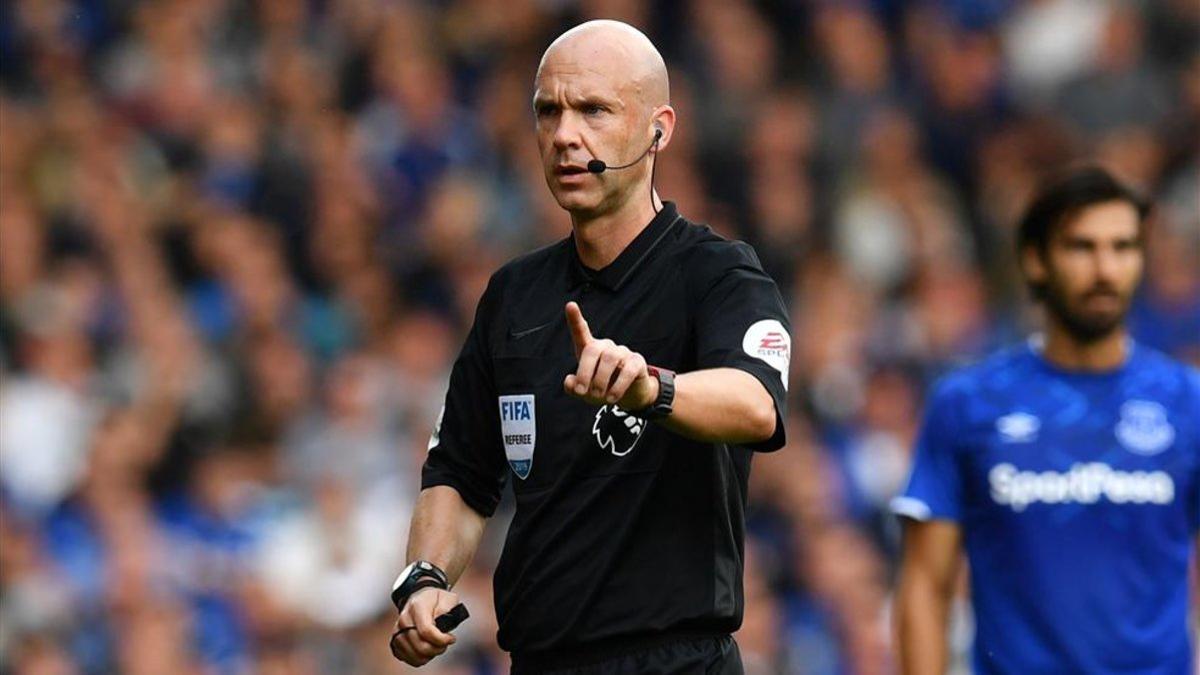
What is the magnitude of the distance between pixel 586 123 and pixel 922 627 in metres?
2.29

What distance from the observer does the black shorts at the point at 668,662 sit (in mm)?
4836

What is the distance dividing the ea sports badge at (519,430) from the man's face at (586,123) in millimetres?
423

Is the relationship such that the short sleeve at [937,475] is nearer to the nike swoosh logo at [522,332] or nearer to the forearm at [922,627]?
the forearm at [922,627]

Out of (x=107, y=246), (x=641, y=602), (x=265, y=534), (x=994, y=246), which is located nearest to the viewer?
(x=641, y=602)

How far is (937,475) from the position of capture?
6.63m

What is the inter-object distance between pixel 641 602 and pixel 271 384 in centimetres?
671

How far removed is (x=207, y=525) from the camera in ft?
35.4

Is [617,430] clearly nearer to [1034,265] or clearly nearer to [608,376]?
[608,376]

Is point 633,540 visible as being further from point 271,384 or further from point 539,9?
point 539,9

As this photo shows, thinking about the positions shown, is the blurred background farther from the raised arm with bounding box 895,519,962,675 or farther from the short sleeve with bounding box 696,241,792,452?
the short sleeve with bounding box 696,241,792,452

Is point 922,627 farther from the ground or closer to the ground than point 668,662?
farther from the ground

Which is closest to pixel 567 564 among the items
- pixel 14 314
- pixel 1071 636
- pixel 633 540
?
pixel 633 540

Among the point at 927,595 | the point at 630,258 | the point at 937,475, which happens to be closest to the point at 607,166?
the point at 630,258

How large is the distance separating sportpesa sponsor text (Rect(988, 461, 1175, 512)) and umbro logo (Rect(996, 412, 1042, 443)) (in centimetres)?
10
